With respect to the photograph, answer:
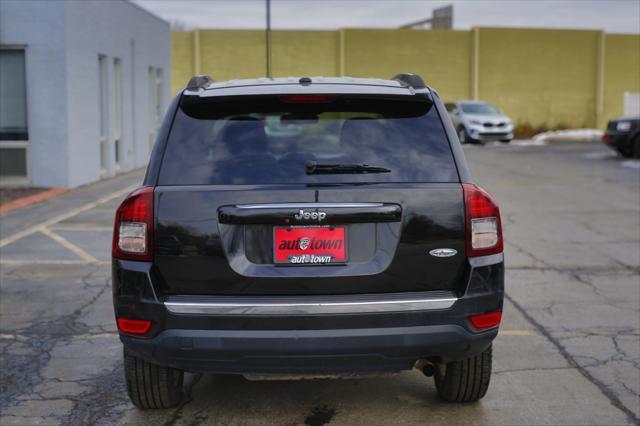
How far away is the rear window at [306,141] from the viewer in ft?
13.0

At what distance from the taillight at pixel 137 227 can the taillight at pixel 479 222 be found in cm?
147

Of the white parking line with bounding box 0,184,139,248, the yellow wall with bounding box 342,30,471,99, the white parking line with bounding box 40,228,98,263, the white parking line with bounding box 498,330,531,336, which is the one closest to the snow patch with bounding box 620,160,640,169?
the white parking line with bounding box 0,184,139,248

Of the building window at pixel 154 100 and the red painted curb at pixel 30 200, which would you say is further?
the building window at pixel 154 100

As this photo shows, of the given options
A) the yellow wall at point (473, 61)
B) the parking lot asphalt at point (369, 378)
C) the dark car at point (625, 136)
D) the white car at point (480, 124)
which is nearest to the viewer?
the parking lot asphalt at point (369, 378)

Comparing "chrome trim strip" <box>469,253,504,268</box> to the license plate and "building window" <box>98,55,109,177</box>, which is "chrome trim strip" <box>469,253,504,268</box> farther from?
"building window" <box>98,55,109,177</box>

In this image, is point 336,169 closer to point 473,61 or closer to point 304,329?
point 304,329

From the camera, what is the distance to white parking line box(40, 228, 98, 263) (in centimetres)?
936

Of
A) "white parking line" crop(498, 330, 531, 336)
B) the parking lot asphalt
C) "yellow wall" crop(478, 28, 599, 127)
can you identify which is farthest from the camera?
"yellow wall" crop(478, 28, 599, 127)

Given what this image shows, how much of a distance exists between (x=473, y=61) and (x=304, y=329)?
36.6 metres

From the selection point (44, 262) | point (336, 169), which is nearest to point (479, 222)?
point (336, 169)

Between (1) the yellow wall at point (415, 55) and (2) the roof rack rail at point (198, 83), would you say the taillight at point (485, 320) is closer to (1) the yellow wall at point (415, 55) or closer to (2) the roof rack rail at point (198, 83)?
(2) the roof rack rail at point (198, 83)

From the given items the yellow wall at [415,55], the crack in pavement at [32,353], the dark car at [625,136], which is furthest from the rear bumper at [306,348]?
the yellow wall at [415,55]

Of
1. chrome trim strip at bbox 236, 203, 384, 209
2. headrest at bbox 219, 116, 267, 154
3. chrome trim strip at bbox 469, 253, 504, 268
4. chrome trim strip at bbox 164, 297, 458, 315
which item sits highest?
headrest at bbox 219, 116, 267, 154

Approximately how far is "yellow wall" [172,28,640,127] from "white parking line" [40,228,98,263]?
2758 cm
